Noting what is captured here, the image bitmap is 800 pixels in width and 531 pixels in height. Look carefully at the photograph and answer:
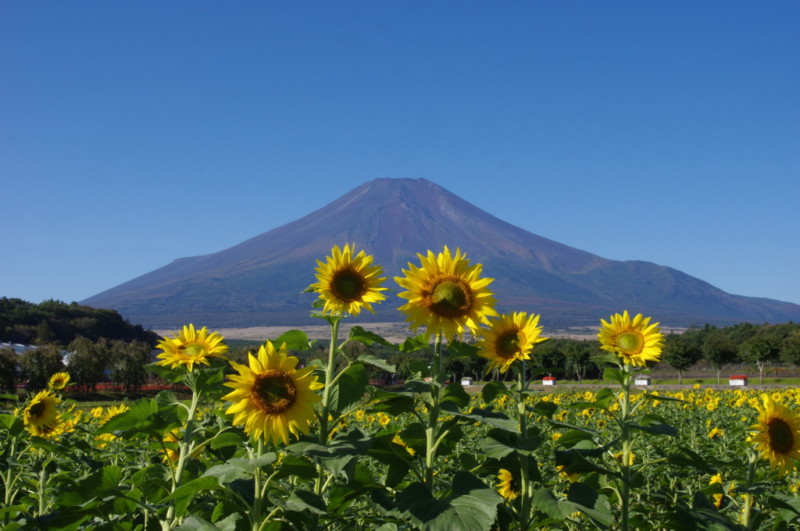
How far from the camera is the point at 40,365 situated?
158 feet

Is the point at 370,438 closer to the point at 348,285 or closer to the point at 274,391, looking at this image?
the point at 274,391

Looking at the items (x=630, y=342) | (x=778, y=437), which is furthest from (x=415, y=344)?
(x=778, y=437)

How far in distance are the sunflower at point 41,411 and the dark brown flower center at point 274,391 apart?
3.42m

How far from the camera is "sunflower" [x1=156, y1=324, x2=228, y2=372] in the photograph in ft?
12.6

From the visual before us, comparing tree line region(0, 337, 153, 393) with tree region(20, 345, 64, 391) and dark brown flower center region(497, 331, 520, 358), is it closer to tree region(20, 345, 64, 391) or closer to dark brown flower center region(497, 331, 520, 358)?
tree region(20, 345, 64, 391)

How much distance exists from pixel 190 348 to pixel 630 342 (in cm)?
256

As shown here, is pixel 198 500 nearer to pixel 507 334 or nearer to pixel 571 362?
pixel 507 334

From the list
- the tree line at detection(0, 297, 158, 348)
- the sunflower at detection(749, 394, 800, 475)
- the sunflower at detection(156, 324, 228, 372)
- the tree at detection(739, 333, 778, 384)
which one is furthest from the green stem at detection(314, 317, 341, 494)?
the tree line at detection(0, 297, 158, 348)

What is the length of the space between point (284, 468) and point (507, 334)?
61.9 inches

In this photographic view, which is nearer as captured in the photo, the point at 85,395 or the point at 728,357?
the point at 85,395

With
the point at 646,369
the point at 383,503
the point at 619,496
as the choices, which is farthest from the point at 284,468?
the point at 646,369

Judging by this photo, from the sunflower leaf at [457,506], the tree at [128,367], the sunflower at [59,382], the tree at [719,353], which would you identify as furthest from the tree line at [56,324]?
the sunflower leaf at [457,506]

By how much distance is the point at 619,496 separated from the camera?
3.95 meters

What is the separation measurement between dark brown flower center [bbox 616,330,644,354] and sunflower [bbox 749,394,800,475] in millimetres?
791
